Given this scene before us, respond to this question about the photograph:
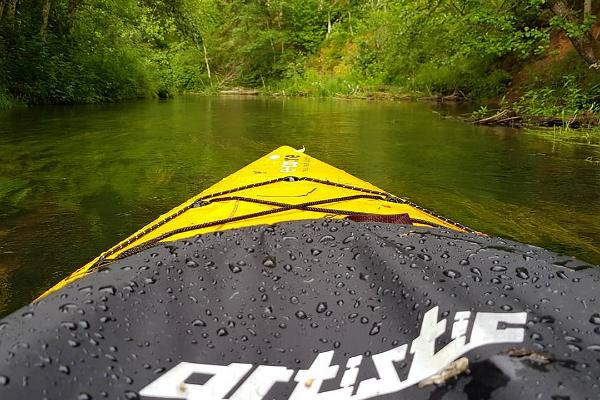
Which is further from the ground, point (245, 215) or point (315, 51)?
point (315, 51)

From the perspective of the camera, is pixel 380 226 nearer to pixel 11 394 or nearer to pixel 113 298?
pixel 113 298

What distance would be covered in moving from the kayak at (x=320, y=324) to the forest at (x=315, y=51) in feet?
14.5

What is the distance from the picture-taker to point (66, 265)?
2627mm

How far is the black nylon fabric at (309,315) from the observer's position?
0.79 metres

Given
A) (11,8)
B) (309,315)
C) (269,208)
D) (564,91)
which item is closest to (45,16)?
(11,8)

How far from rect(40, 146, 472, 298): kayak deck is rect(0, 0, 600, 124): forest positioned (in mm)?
3613

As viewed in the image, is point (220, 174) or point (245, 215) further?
point (220, 174)

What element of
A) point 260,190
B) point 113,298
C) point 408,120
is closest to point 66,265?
point 260,190

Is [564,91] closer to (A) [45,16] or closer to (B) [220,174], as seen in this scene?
(B) [220,174]

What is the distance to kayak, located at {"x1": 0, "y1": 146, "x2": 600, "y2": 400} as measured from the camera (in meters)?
0.80

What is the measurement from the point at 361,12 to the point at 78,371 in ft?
83.8

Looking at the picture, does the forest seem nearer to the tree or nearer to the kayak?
the tree

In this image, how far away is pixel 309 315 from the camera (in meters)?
1.12

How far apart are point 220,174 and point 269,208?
119 inches
